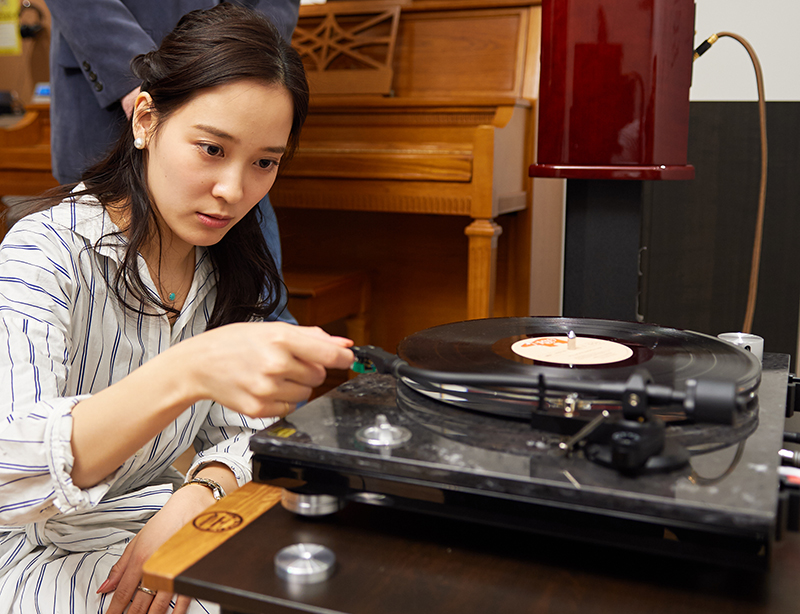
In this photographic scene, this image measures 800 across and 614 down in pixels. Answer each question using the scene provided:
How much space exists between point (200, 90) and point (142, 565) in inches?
21.7

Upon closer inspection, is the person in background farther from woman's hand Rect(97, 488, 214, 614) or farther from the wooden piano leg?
woman's hand Rect(97, 488, 214, 614)

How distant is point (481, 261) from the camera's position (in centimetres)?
179

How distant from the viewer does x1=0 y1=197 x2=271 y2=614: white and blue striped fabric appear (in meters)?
0.63

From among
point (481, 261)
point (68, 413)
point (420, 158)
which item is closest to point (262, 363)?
point (68, 413)

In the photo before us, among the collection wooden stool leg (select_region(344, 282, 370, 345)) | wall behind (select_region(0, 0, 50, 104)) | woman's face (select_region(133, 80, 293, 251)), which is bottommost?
wooden stool leg (select_region(344, 282, 370, 345))

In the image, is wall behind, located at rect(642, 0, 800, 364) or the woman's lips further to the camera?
wall behind, located at rect(642, 0, 800, 364)

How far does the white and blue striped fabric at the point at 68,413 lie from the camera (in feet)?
2.06

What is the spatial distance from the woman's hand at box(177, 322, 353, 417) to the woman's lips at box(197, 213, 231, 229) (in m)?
0.34

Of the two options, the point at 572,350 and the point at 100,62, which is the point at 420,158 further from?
the point at 572,350

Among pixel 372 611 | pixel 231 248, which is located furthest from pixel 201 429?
pixel 372 611

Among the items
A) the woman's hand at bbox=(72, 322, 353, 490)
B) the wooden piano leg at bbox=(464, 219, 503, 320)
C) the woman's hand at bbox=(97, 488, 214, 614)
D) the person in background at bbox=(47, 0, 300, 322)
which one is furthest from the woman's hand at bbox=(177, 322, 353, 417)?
the wooden piano leg at bbox=(464, 219, 503, 320)

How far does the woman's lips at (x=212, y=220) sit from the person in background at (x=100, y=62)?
49cm

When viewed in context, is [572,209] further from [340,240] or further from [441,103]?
[340,240]

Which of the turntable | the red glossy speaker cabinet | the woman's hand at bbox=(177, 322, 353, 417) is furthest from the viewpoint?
the red glossy speaker cabinet
